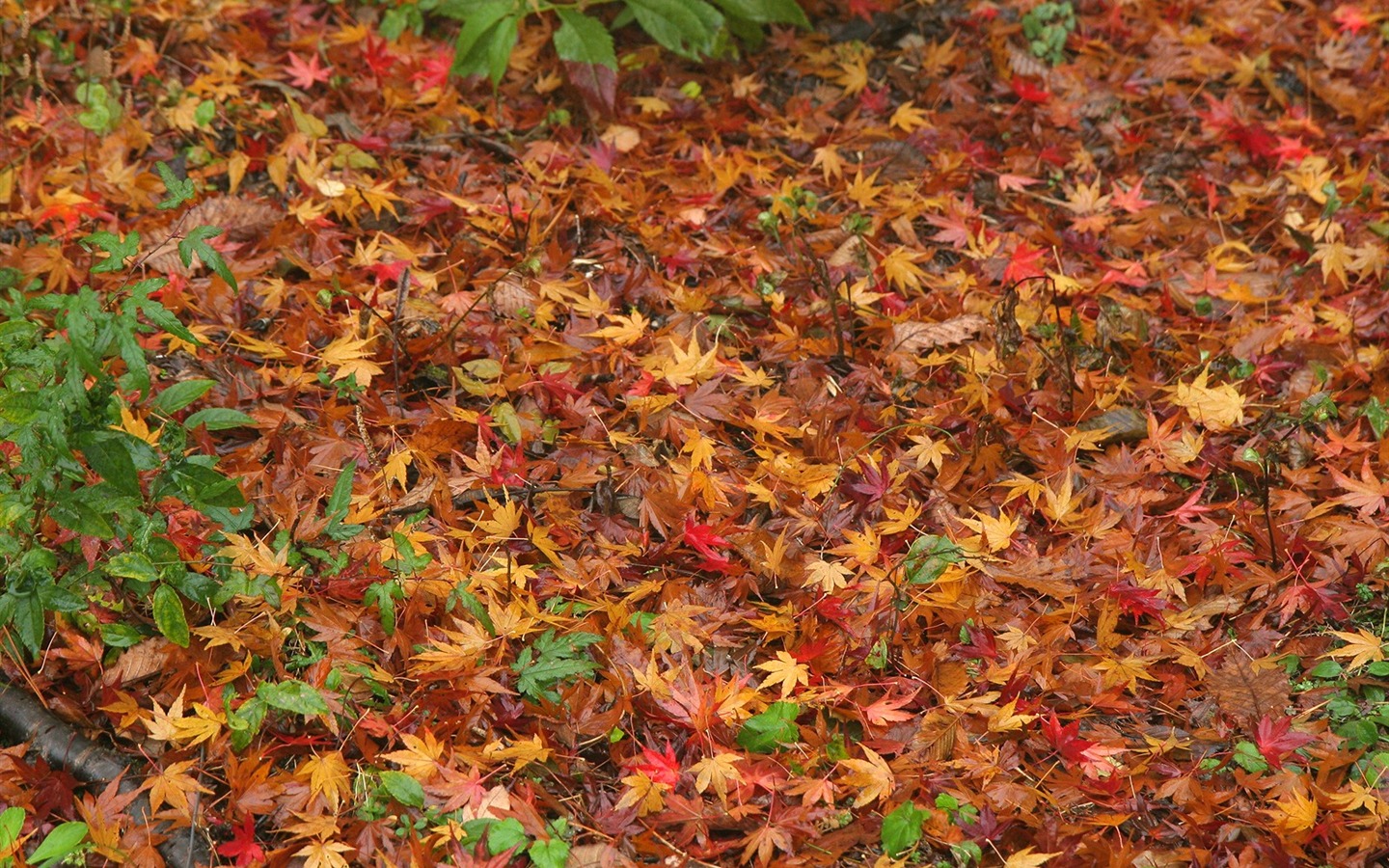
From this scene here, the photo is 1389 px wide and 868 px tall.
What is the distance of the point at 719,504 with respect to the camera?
2887 mm

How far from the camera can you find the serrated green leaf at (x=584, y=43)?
12.7ft

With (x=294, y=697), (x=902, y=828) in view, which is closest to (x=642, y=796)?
(x=902, y=828)

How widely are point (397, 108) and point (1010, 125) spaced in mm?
2272

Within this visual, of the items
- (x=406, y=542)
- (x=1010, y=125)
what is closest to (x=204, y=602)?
(x=406, y=542)

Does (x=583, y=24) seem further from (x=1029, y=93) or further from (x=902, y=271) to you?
(x=1029, y=93)

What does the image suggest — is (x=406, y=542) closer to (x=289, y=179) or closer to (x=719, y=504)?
(x=719, y=504)

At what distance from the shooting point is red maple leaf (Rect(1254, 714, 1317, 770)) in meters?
2.49

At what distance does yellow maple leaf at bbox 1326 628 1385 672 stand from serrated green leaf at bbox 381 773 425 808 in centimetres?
214

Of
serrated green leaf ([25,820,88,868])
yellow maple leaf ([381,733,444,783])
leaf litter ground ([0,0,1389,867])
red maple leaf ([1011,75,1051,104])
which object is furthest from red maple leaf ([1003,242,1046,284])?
serrated green leaf ([25,820,88,868])

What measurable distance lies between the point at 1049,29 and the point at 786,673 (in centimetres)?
316

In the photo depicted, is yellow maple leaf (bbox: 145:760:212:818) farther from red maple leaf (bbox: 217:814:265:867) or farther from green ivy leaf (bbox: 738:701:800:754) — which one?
green ivy leaf (bbox: 738:701:800:754)

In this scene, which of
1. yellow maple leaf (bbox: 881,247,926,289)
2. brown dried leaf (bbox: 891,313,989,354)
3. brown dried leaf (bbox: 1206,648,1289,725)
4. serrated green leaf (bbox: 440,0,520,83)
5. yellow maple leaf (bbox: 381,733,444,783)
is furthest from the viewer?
serrated green leaf (bbox: 440,0,520,83)

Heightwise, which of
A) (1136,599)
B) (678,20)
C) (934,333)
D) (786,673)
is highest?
(678,20)

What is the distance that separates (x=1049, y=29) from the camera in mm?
4477
